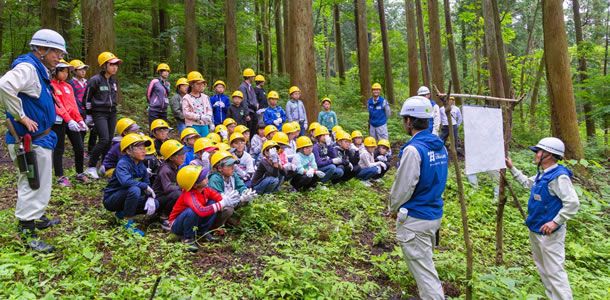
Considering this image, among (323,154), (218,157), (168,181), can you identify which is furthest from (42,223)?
(323,154)

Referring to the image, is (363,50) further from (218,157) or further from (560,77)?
(218,157)

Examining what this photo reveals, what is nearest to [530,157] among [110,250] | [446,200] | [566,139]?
[566,139]

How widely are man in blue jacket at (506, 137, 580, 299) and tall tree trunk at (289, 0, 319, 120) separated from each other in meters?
6.41

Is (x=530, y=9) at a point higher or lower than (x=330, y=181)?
higher

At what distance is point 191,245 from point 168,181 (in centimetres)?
131

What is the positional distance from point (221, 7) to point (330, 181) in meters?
13.8

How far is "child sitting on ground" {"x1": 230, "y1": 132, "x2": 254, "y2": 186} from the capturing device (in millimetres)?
7571

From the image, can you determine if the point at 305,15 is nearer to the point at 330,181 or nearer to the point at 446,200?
the point at 330,181

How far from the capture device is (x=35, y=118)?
439 cm

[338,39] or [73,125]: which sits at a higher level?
[338,39]

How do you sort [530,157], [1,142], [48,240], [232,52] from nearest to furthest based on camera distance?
[48,240], [1,142], [530,157], [232,52]

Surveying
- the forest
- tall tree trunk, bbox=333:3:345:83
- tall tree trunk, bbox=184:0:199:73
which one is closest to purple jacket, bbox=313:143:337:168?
the forest

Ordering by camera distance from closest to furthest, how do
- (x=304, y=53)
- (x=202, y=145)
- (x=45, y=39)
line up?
1. (x=45, y=39)
2. (x=202, y=145)
3. (x=304, y=53)

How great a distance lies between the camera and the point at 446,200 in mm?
9180
